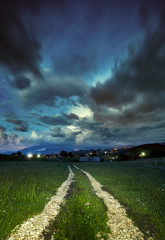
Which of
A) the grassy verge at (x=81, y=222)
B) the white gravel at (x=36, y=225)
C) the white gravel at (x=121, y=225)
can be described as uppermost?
the white gravel at (x=36, y=225)

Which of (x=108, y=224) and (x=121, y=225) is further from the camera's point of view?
(x=108, y=224)

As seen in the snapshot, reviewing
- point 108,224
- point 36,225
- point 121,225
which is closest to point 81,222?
point 108,224

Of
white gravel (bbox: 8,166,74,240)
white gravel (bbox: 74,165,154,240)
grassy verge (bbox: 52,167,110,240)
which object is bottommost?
white gravel (bbox: 74,165,154,240)

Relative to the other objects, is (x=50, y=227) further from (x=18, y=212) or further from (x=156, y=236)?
(x=156, y=236)

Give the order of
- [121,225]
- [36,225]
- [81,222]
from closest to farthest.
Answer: [121,225], [36,225], [81,222]

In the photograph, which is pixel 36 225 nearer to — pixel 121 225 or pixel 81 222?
A: pixel 81 222

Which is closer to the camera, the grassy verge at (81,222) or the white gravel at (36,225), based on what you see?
the white gravel at (36,225)

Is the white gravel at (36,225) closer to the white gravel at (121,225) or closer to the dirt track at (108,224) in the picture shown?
the dirt track at (108,224)

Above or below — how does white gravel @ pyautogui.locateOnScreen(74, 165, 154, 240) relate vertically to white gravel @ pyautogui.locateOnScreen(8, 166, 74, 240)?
below

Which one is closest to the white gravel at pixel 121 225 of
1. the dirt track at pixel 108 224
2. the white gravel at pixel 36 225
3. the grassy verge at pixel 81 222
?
the dirt track at pixel 108 224

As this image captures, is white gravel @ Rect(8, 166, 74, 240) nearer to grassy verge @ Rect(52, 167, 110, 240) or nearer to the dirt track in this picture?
the dirt track

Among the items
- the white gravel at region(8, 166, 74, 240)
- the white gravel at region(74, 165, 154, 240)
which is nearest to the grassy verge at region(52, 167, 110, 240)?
the white gravel at region(74, 165, 154, 240)

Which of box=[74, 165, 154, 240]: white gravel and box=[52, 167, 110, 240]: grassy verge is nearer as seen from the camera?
box=[74, 165, 154, 240]: white gravel

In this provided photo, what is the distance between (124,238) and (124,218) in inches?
89.0
